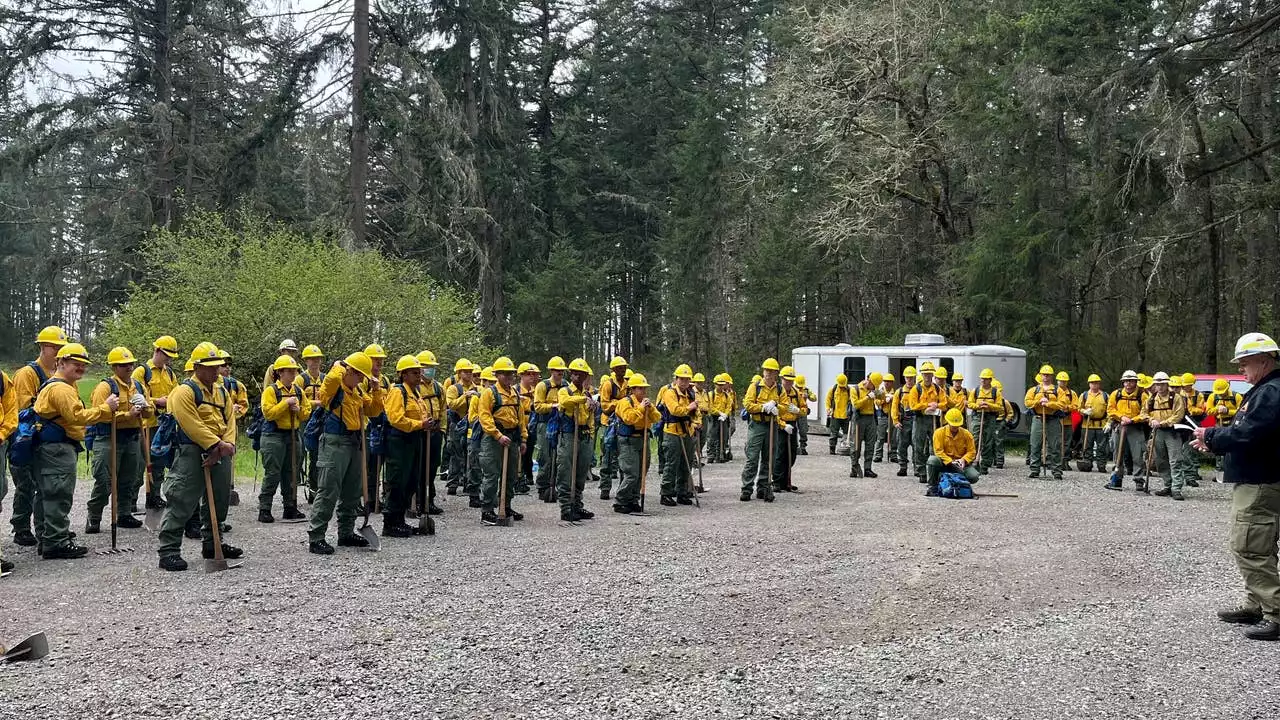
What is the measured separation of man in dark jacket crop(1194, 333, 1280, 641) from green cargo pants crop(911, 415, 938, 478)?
32.4 feet

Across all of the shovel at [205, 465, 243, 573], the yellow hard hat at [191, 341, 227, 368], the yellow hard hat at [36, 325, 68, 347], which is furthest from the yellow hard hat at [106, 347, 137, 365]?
the shovel at [205, 465, 243, 573]

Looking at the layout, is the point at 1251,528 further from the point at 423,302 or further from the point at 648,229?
the point at 648,229

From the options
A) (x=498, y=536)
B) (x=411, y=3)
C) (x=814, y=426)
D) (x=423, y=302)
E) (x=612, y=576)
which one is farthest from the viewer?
(x=814, y=426)

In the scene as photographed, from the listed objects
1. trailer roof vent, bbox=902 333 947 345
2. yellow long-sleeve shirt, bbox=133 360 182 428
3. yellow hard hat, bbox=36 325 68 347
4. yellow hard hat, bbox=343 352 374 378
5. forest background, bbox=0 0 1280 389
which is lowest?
yellow long-sleeve shirt, bbox=133 360 182 428

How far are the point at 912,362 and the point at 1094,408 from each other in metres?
5.65

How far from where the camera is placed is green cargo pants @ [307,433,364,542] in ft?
28.1

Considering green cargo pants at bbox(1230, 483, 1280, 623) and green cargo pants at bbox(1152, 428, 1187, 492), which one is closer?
green cargo pants at bbox(1230, 483, 1280, 623)

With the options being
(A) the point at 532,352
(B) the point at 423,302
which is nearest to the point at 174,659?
(B) the point at 423,302

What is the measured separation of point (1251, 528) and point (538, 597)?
5237mm

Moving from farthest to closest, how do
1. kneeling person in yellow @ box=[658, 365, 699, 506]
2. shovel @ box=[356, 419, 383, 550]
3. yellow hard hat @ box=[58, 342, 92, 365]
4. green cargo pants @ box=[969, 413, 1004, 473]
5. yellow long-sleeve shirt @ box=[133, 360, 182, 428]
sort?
green cargo pants @ box=[969, 413, 1004, 473] → kneeling person in yellow @ box=[658, 365, 699, 506] → yellow long-sleeve shirt @ box=[133, 360, 182, 428] → shovel @ box=[356, 419, 383, 550] → yellow hard hat @ box=[58, 342, 92, 365]

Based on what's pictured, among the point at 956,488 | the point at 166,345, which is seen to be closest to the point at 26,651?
the point at 166,345

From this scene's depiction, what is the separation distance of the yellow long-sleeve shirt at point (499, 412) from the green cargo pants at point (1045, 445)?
33.3 ft

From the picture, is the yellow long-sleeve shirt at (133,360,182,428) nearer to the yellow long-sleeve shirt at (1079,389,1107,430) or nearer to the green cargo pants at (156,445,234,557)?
the green cargo pants at (156,445,234,557)

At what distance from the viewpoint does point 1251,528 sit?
616 cm
